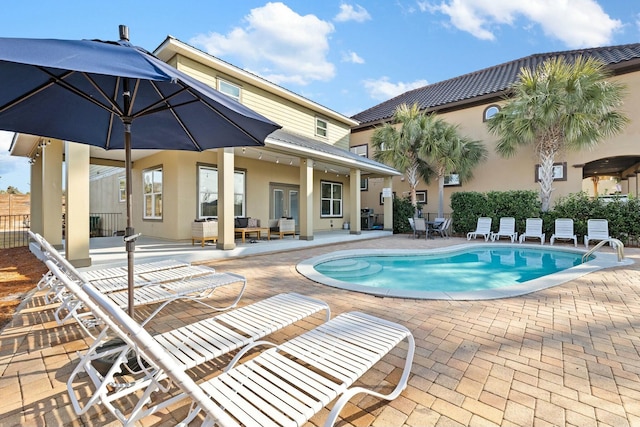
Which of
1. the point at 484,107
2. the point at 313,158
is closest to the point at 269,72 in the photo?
the point at 313,158

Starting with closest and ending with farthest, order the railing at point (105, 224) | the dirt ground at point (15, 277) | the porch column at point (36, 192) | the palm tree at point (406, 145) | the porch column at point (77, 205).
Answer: the dirt ground at point (15, 277), the porch column at point (77, 205), the porch column at point (36, 192), the railing at point (105, 224), the palm tree at point (406, 145)

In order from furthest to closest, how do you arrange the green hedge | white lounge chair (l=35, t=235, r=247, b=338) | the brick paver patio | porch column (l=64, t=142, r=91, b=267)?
the green hedge, porch column (l=64, t=142, r=91, b=267), white lounge chair (l=35, t=235, r=247, b=338), the brick paver patio

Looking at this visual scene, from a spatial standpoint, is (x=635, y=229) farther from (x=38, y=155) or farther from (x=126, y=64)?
(x=38, y=155)

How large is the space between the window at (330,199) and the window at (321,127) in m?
2.50

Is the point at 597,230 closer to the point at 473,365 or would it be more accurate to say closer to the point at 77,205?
the point at 473,365

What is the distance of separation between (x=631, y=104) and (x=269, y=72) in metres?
15.5

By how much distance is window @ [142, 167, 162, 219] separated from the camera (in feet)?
34.0

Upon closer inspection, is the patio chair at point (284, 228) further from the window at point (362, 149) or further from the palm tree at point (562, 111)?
the palm tree at point (562, 111)

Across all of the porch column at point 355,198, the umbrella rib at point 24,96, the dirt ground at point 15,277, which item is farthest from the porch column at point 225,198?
the porch column at point 355,198

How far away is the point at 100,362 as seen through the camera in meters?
2.52

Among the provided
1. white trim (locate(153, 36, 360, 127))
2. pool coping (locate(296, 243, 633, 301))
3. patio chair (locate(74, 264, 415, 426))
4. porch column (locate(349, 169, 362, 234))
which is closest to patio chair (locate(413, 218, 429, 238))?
porch column (locate(349, 169, 362, 234))

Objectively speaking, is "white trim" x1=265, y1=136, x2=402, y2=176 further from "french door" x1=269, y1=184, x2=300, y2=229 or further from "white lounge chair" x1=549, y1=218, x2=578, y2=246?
"white lounge chair" x1=549, y1=218, x2=578, y2=246

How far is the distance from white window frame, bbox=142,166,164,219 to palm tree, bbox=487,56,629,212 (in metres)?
14.5

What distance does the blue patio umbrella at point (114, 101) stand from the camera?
1.65 metres
